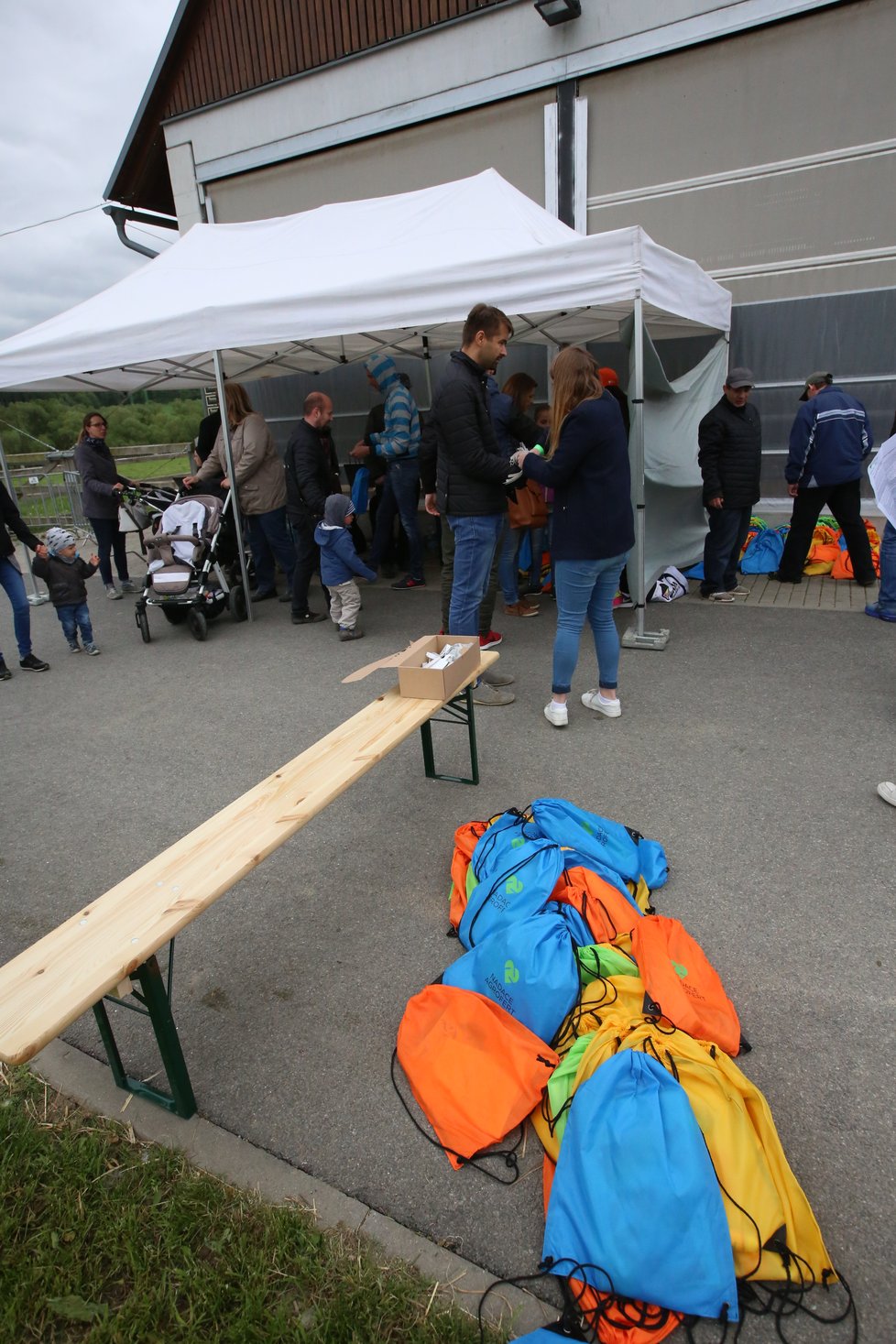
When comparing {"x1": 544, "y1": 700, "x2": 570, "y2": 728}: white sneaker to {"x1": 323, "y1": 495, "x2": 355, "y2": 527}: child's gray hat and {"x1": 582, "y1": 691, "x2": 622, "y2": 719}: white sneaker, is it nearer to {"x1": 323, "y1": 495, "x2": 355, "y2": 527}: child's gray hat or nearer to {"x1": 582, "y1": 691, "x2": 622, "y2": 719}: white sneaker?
{"x1": 582, "y1": 691, "x2": 622, "y2": 719}: white sneaker

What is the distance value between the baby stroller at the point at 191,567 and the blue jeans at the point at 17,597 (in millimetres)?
918

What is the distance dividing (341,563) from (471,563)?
1.87 metres

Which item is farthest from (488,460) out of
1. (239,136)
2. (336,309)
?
(239,136)

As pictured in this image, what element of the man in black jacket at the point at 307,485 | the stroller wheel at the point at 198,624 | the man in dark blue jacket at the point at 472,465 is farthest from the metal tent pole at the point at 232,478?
the man in dark blue jacket at the point at 472,465

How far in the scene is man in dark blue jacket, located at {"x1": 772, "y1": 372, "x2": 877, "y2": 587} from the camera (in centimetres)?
611

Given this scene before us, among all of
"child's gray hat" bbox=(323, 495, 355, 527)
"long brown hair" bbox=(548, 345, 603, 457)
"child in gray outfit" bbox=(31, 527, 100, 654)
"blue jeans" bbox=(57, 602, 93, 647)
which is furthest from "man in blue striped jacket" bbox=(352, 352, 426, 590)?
"long brown hair" bbox=(548, 345, 603, 457)

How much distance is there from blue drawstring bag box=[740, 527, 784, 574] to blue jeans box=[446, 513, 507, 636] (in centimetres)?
393

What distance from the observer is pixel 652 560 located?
6.50m

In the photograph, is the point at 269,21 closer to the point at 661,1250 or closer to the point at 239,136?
the point at 239,136

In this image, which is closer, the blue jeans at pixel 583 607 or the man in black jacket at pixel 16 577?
the blue jeans at pixel 583 607

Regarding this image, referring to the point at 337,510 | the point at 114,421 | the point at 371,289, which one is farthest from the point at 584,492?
the point at 114,421

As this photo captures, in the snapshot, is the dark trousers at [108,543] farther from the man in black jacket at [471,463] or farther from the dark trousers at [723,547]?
the dark trousers at [723,547]

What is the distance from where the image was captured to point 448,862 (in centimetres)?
315

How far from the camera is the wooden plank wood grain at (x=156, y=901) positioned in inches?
A: 64.2
